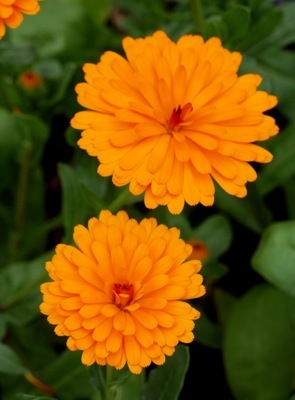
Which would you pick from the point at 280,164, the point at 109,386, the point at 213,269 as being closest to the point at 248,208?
the point at 280,164

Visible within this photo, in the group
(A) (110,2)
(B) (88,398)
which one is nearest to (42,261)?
(B) (88,398)

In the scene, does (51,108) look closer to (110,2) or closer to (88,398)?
(110,2)

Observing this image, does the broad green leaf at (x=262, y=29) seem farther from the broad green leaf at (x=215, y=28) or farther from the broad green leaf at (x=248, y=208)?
the broad green leaf at (x=248, y=208)

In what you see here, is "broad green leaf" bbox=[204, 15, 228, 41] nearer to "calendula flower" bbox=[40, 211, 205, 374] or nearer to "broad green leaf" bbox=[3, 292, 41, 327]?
"calendula flower" bbox=[40, 211, 205, 374]

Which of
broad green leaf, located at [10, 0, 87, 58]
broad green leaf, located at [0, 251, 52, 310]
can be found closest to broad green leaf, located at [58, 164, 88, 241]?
broad green leaf, located at [0, 251, 52, 310]

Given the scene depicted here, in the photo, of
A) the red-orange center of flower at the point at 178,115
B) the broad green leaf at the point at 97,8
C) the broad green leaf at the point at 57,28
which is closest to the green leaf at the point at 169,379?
the red-orange center of flower at the point at 178,115
